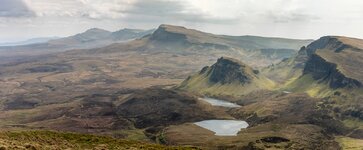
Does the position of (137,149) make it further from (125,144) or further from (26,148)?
(26,148)

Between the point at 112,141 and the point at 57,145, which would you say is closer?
the point at 57,145

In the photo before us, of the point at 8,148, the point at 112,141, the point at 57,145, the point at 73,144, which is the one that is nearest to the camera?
the point at 8,148

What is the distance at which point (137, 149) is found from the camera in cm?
15312

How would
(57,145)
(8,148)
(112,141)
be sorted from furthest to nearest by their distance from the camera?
(112,141) < (57,145) < (8,148)

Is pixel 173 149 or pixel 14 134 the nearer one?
pixel 14 134

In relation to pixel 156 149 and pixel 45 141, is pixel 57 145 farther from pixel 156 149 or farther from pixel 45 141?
pixel 156 149

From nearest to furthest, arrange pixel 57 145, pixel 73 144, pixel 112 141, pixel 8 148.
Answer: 1. pixel 8 148
2. pixel 57 145
3. pixel 73 144
4. pixel 112 141

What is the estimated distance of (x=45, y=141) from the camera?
149 metres

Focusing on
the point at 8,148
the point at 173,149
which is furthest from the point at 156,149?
the point at 8,148

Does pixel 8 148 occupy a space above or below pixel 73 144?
above

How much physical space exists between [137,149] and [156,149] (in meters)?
7.95

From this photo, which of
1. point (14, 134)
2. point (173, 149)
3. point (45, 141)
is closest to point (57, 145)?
point (45, 141)

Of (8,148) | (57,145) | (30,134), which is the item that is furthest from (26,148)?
(30,134)

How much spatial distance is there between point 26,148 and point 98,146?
35146 mm
